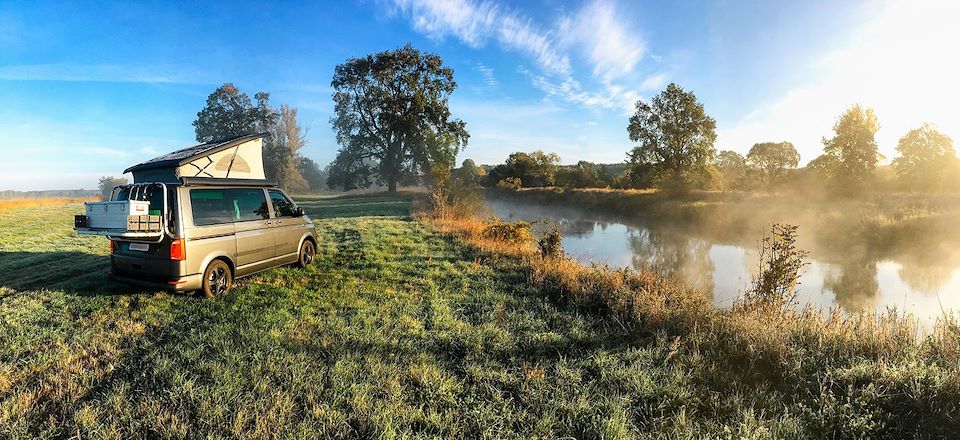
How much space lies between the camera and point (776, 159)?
4234cm

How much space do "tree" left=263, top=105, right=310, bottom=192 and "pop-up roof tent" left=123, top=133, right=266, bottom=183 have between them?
4605 centimetres

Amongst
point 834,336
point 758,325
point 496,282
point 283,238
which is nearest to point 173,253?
point 283,238

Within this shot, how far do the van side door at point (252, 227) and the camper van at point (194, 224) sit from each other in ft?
0.06

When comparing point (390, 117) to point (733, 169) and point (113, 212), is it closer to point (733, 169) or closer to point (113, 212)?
point (113, 212)

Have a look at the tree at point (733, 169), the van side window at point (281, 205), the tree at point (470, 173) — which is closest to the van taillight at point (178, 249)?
the van side window at point (281, 205)

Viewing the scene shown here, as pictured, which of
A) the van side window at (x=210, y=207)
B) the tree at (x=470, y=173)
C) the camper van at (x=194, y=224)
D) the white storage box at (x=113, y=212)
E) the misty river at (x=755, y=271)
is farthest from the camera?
the tree at (x=470, y=173)

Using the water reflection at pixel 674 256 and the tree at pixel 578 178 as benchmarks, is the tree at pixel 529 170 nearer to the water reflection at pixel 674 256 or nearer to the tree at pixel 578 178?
the tree at pixel 578 178

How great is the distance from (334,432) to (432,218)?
48.1 ft

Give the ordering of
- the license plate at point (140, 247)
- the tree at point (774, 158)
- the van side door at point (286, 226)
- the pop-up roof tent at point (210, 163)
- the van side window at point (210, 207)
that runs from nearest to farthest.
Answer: the license plate at point (140, 247), the van side window at point (210, 207), the pop-up roof tent at point (210, 163), the van side door at point (286, 226), the tree at point (774, 158)

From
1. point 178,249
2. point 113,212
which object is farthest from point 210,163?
point 178,249

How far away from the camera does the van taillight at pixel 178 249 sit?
18.4 ft

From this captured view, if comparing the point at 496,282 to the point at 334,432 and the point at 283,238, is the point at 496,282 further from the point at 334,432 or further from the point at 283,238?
the point at 334,432

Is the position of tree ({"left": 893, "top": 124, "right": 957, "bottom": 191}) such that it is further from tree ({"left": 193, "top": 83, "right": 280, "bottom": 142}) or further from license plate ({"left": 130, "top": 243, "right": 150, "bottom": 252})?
tree ({"left": 193, "top": 83, "right": 280, "bottom": 142})

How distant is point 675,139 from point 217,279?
33.0 meters
